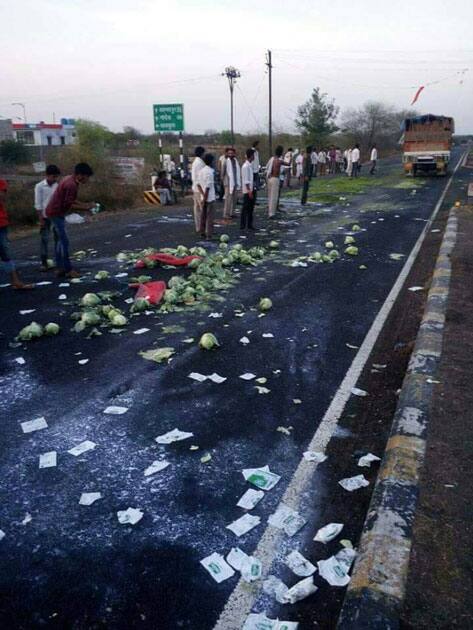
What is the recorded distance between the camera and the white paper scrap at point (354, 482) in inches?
122

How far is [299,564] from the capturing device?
253 centimetres

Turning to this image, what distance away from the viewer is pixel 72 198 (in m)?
7.72

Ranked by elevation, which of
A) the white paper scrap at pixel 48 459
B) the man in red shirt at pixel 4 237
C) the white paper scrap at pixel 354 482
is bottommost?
the white paper scrap at pixel 354 482

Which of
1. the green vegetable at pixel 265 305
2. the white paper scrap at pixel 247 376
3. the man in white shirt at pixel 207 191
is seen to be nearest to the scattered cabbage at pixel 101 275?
the green vegetable at pixel 265 305

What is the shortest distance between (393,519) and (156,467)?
1579mm

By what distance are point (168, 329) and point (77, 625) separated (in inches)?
155

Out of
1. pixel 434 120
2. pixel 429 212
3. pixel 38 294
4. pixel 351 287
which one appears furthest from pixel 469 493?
pixel 434 120

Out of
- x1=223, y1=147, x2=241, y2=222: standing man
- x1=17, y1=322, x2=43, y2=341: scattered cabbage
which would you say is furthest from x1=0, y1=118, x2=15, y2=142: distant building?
x1=17, y1=322, x2=43, y2=341: scattered cabbage

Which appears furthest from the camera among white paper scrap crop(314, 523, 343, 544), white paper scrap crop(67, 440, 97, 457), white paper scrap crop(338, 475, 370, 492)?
white paper scrap crop(67, 440, 97, 457)

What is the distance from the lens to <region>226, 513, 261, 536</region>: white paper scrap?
2.75 metres

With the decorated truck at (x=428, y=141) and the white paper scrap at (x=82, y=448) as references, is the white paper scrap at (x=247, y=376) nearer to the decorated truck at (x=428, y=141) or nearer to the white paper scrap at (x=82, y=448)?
the white paper scrap at (x=82, y=448)

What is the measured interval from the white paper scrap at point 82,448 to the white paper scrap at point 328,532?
176 centimetres

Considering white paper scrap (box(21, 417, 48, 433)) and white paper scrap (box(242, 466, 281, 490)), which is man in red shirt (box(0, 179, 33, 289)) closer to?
white paper scrap (box(21, 417, 48, 433))

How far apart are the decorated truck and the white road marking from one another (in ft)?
78.6
